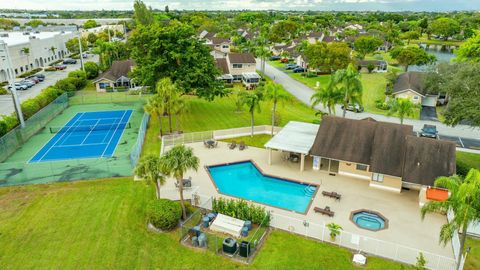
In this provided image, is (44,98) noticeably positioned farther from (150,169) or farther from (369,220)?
(369,220)

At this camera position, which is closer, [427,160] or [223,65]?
[427,160]

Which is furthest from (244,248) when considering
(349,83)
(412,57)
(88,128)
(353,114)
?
(412,57)

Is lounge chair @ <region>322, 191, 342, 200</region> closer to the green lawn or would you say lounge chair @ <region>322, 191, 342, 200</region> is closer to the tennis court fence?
the green lawn

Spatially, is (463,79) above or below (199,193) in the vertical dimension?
above

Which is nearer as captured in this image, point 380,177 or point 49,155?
point 380,177

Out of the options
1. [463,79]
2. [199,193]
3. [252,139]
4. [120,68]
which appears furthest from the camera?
[120,68]

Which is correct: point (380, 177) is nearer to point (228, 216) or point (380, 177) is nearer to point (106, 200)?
point (228, 216)

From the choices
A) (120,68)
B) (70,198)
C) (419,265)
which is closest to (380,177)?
(419,265)

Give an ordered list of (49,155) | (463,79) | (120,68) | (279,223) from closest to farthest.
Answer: (279,223)
(463,79)
(49,155)
(120,68)
